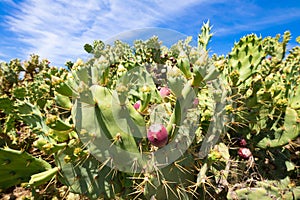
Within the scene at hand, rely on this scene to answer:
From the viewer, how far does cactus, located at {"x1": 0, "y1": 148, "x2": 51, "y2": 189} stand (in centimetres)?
174

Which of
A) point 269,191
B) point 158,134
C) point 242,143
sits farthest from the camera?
point 242,143

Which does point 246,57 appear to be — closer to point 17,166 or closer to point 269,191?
point 269,191

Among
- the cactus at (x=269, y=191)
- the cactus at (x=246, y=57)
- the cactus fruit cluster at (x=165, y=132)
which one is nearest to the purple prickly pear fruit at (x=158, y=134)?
the cactus fruit cluster at (x=165, y=132)

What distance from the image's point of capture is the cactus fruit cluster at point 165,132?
1491 millimetres

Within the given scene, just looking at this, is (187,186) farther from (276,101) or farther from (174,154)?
(276,101)

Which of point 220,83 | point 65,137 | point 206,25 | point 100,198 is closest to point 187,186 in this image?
point 100,198

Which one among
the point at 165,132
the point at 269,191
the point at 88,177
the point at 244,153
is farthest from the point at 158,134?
the point at 269,191

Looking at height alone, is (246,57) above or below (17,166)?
above

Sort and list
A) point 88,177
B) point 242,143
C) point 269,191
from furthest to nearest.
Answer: point 242,143 → point 269,191 → point 88,177

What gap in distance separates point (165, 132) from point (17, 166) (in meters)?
1.11

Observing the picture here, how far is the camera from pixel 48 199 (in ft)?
9.21

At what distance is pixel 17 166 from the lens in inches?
71.6

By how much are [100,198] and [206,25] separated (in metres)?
1.81

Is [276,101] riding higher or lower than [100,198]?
higher
